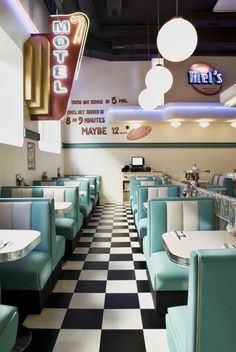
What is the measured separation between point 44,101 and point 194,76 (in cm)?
610

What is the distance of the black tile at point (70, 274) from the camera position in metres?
3.57

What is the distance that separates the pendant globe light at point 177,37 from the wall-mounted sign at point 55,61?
7.99 ft

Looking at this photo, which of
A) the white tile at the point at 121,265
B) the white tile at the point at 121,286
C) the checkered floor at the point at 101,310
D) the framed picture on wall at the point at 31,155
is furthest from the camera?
the framed picture on wall at the point at 31,155

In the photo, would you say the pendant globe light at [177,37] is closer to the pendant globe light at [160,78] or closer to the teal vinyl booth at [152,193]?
the pendant globe light at [160,78]

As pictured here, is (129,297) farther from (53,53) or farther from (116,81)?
(116,81)

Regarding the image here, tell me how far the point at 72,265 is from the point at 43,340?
1.71 m

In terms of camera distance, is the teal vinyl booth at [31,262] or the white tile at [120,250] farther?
the white tile at [120,250]

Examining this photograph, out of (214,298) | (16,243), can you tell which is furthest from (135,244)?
(214,298)

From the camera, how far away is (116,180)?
32.8 ft

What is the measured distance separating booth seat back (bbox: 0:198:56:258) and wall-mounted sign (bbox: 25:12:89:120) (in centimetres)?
259

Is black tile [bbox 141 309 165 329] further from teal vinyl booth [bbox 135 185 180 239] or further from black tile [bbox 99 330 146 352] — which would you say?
teal vinyl booth [bbox 135 185 180 239]

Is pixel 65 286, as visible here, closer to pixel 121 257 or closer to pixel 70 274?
pixel 70 274

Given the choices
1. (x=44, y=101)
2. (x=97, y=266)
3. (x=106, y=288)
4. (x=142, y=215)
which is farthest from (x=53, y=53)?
(x=106, y=288)

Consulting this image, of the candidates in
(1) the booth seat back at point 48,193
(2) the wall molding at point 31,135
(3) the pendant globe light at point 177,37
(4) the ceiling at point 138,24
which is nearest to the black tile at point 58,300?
(1) the booth seat back at point 48,193
